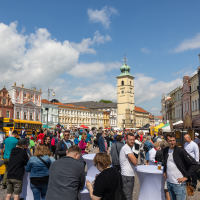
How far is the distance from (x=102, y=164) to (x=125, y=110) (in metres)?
108

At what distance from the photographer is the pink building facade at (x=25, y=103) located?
193 feet

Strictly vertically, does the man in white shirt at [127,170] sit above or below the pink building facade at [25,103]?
below

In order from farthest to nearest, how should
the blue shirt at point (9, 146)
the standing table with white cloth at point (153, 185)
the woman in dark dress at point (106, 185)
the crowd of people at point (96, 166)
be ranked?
the blue shirt at point (9, 146), the standing table with white cloth at point (153, 185), the crowd of people at point (96, 166), the woman in dark dress at point (106, 185)

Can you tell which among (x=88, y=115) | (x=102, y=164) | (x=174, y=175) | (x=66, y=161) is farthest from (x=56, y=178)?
(x=88, y=115)

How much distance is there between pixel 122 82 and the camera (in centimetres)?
11788

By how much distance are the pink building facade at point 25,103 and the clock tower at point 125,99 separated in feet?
174

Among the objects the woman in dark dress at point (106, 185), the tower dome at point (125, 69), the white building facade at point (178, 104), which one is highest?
the tower dome at point (125, 69)

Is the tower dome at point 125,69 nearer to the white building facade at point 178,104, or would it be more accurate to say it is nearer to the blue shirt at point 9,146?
the white building facade at point 178,104

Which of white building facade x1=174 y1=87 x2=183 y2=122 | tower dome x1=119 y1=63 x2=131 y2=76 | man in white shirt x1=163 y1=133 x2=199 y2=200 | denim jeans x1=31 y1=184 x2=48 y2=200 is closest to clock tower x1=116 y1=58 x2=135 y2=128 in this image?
tower dome x1=119 y1=63 x2=131 y2=76

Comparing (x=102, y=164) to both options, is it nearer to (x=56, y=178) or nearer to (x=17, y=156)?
(x=56, y=178)

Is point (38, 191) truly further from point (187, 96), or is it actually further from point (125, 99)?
point (125, 99)

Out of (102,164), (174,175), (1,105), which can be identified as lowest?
(174,175)

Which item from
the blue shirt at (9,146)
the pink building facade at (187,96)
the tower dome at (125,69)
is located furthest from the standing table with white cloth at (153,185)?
the tower dome at (125,69)

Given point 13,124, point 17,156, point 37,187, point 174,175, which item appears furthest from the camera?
A: point 13,124
